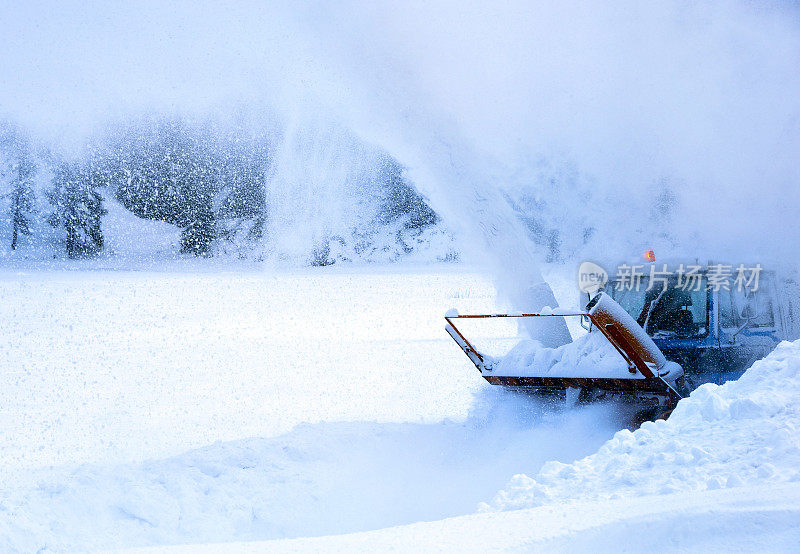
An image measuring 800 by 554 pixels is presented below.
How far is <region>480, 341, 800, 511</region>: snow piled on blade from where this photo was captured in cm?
329

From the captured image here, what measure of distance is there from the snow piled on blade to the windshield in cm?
125

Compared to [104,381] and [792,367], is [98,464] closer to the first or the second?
[104,381]

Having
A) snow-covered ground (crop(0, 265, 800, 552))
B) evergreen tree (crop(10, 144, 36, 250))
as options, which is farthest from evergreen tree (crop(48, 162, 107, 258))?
snow-covered ground (crop(0, 265, 800, 552))

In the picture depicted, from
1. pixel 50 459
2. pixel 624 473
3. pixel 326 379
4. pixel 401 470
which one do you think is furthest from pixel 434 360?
pixel 624 473

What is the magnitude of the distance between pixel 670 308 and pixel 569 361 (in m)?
1.11

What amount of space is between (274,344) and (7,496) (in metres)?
7.44

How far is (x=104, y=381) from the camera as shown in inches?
335

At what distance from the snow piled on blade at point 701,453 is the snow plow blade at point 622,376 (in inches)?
23.9

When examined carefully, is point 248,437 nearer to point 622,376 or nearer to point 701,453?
point 622,376

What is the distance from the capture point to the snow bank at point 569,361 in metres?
5.51
